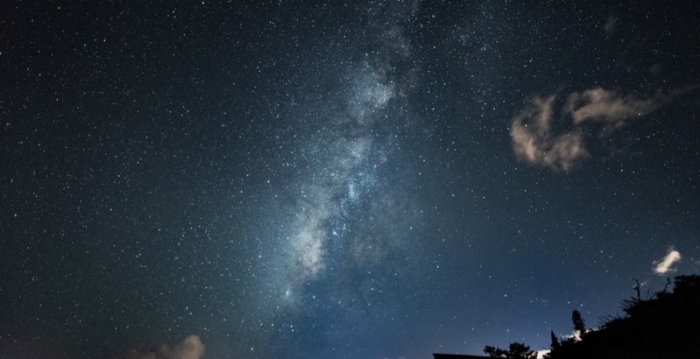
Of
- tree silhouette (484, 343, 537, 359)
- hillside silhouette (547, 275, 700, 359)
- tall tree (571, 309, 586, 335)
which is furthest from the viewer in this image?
tall tree (571, 309, 586, 335)

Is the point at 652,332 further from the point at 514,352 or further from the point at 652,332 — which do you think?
the point at 514,352

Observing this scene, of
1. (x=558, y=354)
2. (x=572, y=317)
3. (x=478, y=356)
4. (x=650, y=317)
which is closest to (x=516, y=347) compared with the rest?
(x=478, y=356)

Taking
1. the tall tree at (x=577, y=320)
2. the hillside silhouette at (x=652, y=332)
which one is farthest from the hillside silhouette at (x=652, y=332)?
the tall tree at (x=577, y=320)

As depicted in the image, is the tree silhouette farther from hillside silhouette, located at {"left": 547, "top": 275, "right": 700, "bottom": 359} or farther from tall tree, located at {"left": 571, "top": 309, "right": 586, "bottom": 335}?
tall tree, located at {"left": 571, "top": 309, "right": 586, "bottom": 335}

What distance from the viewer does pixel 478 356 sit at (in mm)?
22000

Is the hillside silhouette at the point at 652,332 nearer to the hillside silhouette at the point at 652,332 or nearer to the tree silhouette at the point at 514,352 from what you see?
the hillside silhouette at the point at 652,332

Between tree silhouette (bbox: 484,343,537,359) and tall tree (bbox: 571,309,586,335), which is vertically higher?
tall tree (bbox: 571,309,586,335)

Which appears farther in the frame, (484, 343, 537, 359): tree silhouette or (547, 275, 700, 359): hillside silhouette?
(484, 343, 537, 359): tree silhouette

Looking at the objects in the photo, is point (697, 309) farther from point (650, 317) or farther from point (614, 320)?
point (614, 320)

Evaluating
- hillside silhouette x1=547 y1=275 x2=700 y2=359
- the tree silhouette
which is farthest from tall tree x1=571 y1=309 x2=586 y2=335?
hillside silhouette x1=547 y1=275 x2=700 y2=359

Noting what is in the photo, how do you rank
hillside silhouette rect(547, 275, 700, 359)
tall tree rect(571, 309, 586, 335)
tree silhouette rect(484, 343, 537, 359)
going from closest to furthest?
hillside silhouette rect(547, 275, 700, 359)
tree silhouette rect(484, 343, 537, 359)
tall tree rect(571, 309, 586, 335)

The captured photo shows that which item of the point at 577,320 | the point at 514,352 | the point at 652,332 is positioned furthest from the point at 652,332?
the point at 577,320

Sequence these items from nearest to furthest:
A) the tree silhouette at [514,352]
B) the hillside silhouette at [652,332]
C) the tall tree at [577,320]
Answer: the hillside silhouette at [652,332]
the tree silhouette at [514,352]
the tall tree at [577,320]

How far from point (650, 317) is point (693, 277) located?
5.81 metres
